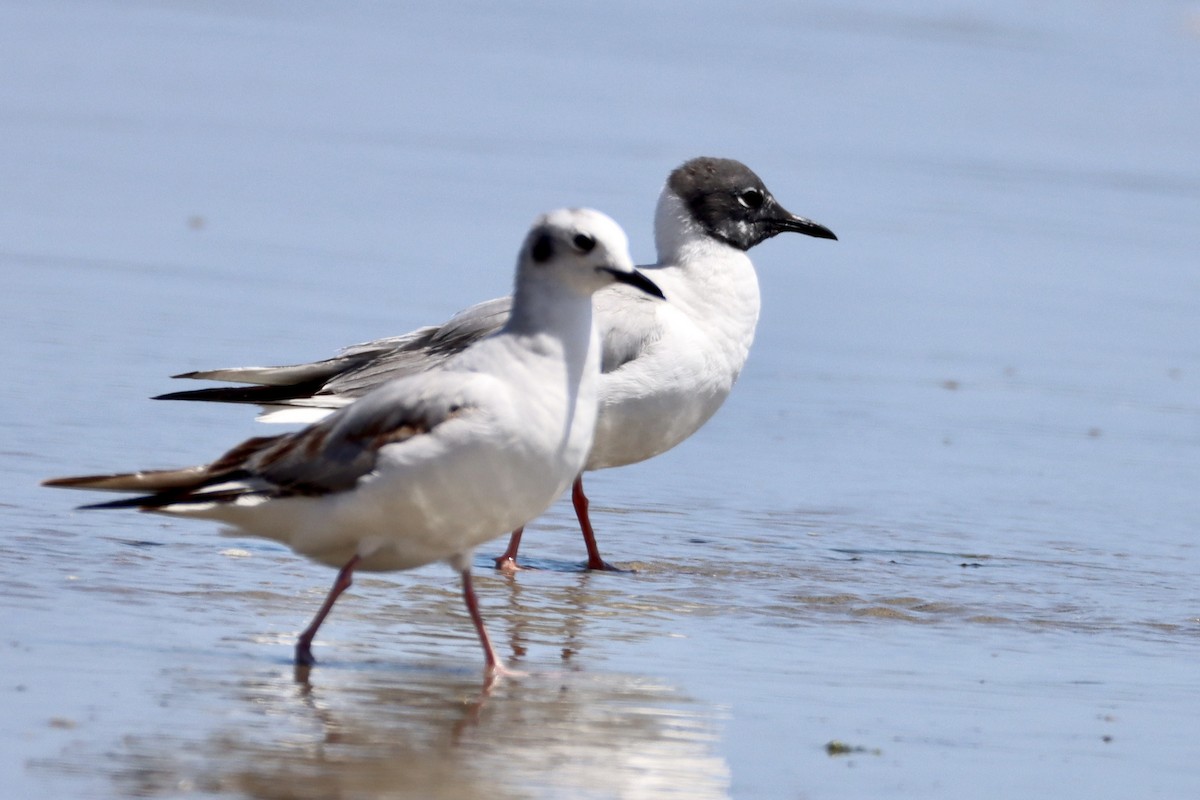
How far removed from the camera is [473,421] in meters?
5.49

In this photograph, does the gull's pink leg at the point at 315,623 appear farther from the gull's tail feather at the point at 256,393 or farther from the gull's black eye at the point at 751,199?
the gull's black eye at the point at 751,199

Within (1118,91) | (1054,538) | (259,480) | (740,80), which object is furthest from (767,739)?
(1118,91)

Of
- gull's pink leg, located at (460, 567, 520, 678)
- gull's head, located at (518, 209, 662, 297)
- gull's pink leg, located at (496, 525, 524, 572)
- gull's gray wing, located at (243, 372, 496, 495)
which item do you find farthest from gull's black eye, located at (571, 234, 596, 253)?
gull's pink leg, located at (496, 525, 524, 572)

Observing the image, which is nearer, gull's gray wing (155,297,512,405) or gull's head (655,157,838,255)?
gull's gray wing (155,297,512,405)

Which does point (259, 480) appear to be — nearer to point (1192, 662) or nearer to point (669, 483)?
point (1192, 662)

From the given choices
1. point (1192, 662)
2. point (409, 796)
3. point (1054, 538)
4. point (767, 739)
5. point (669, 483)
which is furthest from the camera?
point (669, 483)

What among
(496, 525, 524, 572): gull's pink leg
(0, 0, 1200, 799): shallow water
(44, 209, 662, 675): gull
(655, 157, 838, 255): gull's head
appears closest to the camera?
(0, 0, 1200, 799): shallow water

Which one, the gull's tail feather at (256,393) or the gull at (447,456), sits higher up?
the gull at (447,456)

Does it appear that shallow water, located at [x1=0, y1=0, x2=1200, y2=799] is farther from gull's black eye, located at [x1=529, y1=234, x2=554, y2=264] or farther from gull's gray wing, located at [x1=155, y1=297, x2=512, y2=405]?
gull's black eye, located at [x1=529, y1=234, x2=554, y2=264]

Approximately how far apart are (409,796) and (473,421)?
4.00 feet

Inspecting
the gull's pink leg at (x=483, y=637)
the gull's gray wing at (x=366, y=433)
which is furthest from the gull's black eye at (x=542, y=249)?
the gull's pink leg at (x=483, y=637)

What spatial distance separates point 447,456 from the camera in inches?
216

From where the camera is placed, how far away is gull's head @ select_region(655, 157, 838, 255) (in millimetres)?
8461

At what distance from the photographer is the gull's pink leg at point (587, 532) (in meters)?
7.48
